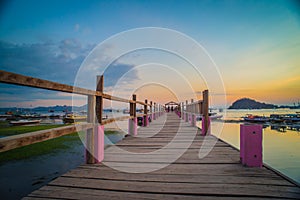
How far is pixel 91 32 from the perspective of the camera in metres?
7.37

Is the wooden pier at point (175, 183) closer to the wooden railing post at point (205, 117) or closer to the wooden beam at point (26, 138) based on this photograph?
the wooden beam at point (26, 138)

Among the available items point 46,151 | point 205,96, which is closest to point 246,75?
point 205,96

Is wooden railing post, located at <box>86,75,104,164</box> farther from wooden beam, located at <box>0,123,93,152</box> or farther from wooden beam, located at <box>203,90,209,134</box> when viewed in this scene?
wooden beam, located at <box>203,90,209,134</box>

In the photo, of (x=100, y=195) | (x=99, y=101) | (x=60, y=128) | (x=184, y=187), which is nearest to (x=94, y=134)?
(x=99, y=101)

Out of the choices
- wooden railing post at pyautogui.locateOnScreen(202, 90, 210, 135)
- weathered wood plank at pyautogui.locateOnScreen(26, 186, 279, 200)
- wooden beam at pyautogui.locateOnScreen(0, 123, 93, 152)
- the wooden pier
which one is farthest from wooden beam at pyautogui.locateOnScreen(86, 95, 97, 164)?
wooden railing post at pyautogui.locateOnScreen(202, 90, 210, 135)

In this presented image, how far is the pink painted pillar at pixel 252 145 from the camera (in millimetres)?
2145

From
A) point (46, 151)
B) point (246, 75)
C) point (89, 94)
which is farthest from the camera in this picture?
point (246, 75)

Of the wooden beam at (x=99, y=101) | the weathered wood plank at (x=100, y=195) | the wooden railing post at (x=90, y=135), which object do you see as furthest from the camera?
the wooden beam at (x=99, y=101)

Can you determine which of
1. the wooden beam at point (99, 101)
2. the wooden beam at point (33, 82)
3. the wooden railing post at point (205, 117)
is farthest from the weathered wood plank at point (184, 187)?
the wooden railing post at point (205, 117)

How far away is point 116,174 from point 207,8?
23.8 ft

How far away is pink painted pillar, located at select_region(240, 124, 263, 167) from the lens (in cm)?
214

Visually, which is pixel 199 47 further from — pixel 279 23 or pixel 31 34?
pixel 31 34

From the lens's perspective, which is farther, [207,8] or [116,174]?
[207,8]

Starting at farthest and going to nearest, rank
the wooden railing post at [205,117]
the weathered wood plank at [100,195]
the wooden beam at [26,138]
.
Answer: the wooden railing post at [205,117] < the weathered wood plank at [100,195] < the wooden beam at [26,138]
